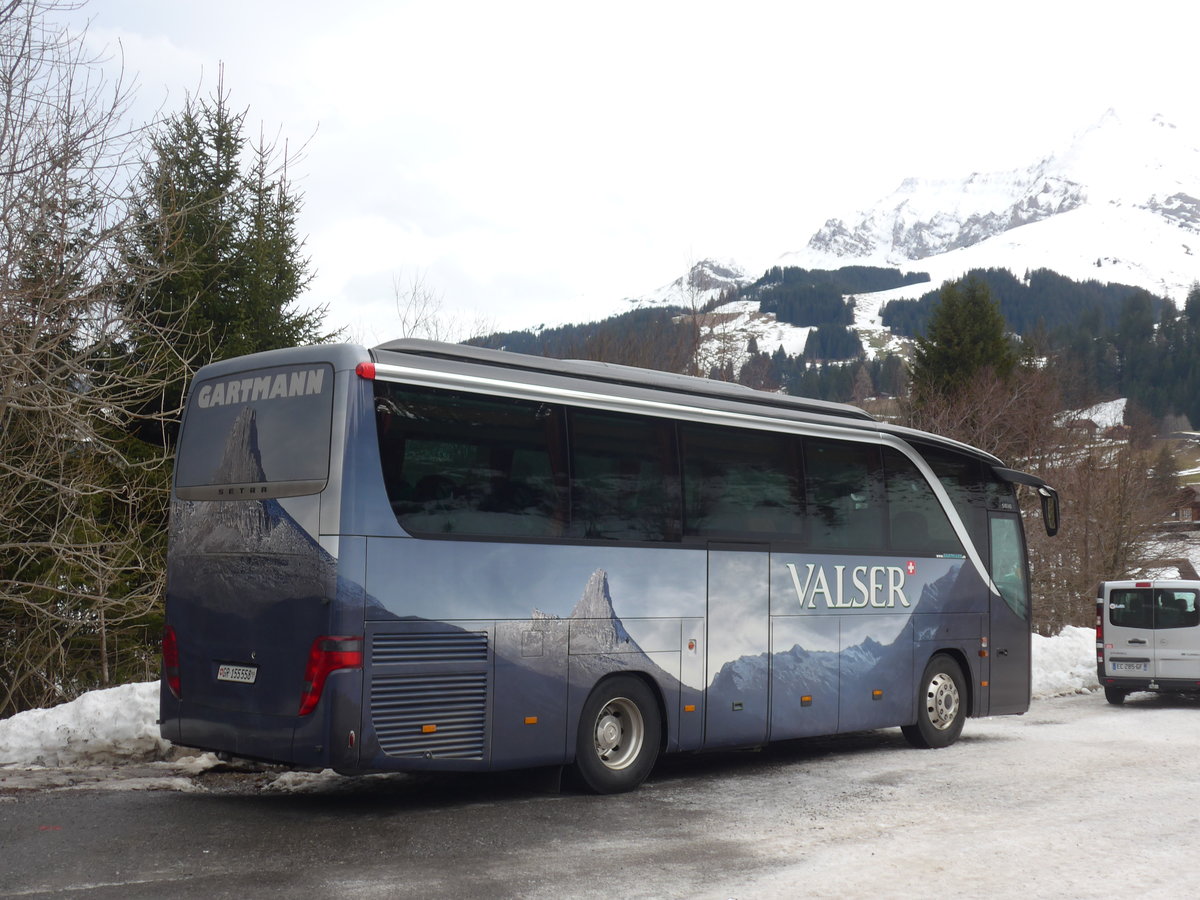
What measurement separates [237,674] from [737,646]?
4.45m

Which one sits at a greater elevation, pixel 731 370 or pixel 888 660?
pixel 731 370

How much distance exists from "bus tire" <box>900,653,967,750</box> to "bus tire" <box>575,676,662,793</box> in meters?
4.08

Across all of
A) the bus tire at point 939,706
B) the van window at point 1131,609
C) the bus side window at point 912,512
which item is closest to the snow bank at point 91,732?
the bus side window at point 912,512

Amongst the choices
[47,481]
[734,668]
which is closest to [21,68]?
[47,481]

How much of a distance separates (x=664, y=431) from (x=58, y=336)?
6061 millimetres

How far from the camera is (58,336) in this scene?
40.4 feet

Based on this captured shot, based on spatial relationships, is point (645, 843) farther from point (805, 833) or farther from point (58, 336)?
point (58, 336)

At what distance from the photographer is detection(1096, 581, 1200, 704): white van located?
19266mm

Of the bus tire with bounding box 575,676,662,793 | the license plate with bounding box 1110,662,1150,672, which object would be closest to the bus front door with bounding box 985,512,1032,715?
the license plate with bounding box 1110,662,1150,672

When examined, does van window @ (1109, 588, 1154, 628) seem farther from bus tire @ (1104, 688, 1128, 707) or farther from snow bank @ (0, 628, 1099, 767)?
snow bank @ (0, 628, 1099, 767)

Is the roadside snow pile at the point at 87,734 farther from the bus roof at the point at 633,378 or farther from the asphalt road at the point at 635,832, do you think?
the bus roof at the point at 633,378

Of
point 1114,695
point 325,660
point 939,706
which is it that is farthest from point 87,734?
point 1114,695

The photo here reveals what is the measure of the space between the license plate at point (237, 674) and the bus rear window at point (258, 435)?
3.94 feet

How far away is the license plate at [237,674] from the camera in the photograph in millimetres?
8789
